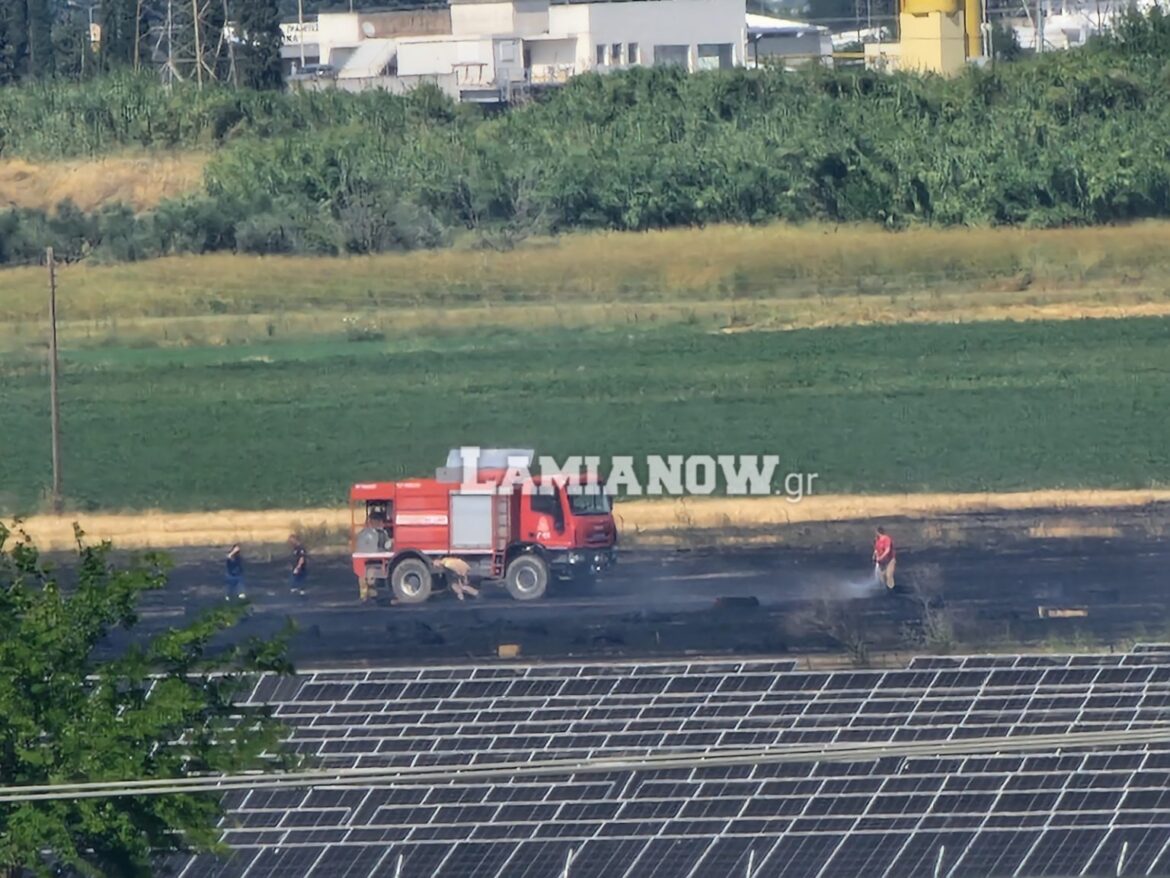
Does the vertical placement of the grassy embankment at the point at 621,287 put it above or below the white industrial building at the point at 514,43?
below

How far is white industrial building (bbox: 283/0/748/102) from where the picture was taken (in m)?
49.0

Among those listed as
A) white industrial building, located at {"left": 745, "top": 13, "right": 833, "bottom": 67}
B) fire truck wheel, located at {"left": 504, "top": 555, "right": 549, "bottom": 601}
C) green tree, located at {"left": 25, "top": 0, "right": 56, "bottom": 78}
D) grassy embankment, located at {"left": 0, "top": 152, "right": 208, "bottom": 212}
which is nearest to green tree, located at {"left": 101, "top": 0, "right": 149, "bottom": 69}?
green tree, located at {"left": 25, "top": 0, "right": 56, "bottom": 78}

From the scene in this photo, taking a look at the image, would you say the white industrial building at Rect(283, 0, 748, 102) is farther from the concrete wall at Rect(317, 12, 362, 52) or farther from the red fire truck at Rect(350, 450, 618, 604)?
the red fire truck at Rect(350, 450, 618, 604)

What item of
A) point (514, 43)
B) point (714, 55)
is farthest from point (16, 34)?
point (714, 55)

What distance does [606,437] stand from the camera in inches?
1118

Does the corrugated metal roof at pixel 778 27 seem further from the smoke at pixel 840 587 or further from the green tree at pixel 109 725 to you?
the green tree at pixel 109 725

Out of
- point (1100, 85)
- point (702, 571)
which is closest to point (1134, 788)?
point (702, 571)

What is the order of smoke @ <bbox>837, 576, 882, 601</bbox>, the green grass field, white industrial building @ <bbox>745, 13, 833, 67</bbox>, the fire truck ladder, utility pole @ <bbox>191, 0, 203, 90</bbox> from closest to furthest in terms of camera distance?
smoke @ <bbox>837, 576, 882, 601</bbox>
the fire truck ladder
the green grass field
utility pole @ <bbox>191, 0, 203, 90</bbox>
white industrial building @ <bbox>745, 13, 833, 67</bbox>

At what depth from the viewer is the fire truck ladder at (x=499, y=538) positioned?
770 inches

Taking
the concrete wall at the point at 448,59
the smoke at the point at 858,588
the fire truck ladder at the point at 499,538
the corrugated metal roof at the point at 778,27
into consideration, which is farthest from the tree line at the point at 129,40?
the smoke at the point at 858,588

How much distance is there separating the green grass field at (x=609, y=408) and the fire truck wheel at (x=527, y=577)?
6.09 metres

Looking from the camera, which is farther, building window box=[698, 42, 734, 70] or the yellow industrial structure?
building window box=[698, 42, 734, 70]

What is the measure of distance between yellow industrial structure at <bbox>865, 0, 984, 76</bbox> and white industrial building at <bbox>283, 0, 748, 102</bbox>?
13.5 feet

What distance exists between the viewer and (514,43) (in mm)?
48875
